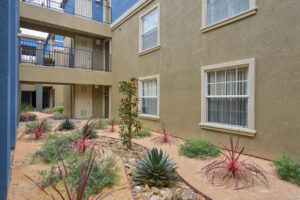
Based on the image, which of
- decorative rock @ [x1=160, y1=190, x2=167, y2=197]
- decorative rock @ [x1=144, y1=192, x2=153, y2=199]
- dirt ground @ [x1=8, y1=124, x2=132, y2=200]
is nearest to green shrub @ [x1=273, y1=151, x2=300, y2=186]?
decorative rock @ [x1=160, y1=190, x2=167, y2=197]

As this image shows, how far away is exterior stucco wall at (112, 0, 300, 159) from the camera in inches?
145

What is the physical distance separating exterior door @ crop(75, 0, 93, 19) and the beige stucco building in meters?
2.34

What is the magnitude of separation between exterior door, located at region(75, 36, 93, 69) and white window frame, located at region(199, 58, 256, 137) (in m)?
8.60

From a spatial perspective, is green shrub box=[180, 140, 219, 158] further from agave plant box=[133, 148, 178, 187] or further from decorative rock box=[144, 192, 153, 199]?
decorative rock box=[144, 192, 153, 199]

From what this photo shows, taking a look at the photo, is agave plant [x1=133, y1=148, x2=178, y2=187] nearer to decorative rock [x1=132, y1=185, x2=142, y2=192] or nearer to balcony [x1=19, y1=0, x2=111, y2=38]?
decorative rock [x1=132, y1=185, x2=142, y2=192]

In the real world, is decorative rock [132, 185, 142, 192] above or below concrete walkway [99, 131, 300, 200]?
below

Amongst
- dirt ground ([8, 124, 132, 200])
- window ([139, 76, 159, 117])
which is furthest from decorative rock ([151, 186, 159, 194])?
window ([139, 76, 159, 117])

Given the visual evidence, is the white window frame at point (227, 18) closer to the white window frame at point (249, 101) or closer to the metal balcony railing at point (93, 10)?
the white window frame at point (249, 101)

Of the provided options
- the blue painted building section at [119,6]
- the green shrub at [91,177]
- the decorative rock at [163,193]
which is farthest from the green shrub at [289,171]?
the blue painted building section at [119,6]

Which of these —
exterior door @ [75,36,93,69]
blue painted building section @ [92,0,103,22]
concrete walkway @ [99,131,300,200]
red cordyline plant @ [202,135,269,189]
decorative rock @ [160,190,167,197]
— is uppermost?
blue painted building section @ [92,0,103,22]

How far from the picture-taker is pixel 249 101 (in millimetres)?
4281

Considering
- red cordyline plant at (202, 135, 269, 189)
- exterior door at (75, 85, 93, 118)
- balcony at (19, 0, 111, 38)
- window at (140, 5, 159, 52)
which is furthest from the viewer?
exterior door at (75, 85, 93, 118)

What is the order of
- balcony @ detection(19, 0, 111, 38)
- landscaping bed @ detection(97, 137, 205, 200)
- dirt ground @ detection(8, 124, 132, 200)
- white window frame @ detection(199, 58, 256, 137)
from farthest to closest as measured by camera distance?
balcony @ detection(19, 0, 111, 38) < white window frame @ detection(199, 58, 256, 137) < landscaping bed @ detection(97, 137, 205, 200) < dirt ground @ detection(8, 124, 132, 200)

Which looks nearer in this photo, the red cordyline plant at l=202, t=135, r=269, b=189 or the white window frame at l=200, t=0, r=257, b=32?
the red cordyline plant at l=202, t=135, r=269, b=189
